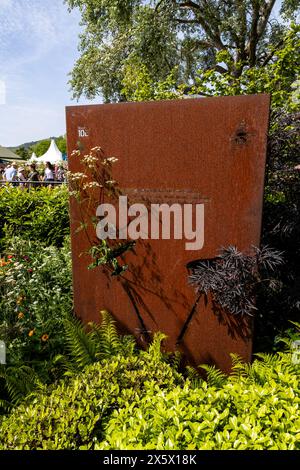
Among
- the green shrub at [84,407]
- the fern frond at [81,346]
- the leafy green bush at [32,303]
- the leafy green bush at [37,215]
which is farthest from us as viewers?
the leafy green bush at [37,215]

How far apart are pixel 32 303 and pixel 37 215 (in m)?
2.52

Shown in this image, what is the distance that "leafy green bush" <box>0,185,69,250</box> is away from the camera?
577 centimetres

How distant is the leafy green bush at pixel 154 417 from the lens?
5.71 feet

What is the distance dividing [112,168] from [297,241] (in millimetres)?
2026

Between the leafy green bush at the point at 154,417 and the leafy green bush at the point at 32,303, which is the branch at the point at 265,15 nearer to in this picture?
the leafy green bush at the point at 32,303

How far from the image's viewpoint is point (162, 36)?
11.4 metres

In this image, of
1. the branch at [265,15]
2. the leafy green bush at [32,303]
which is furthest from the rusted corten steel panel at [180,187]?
the branch at [265,15]

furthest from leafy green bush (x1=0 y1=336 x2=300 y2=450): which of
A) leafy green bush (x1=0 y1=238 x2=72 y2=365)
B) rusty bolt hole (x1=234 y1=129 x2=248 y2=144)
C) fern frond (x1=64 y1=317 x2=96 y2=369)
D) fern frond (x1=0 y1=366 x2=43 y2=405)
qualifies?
rusty bolt hole (x1=234 y1=129 x2=248 y2=144)

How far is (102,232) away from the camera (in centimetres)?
347

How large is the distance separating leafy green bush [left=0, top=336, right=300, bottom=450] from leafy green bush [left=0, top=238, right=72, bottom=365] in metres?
1.21

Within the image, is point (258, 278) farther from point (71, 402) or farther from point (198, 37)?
point (198, 37)

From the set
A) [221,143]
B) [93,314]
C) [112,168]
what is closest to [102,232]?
[112,168]

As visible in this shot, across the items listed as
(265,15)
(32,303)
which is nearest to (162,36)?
(265,15)

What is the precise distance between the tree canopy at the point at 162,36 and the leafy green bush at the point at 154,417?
1030cm
